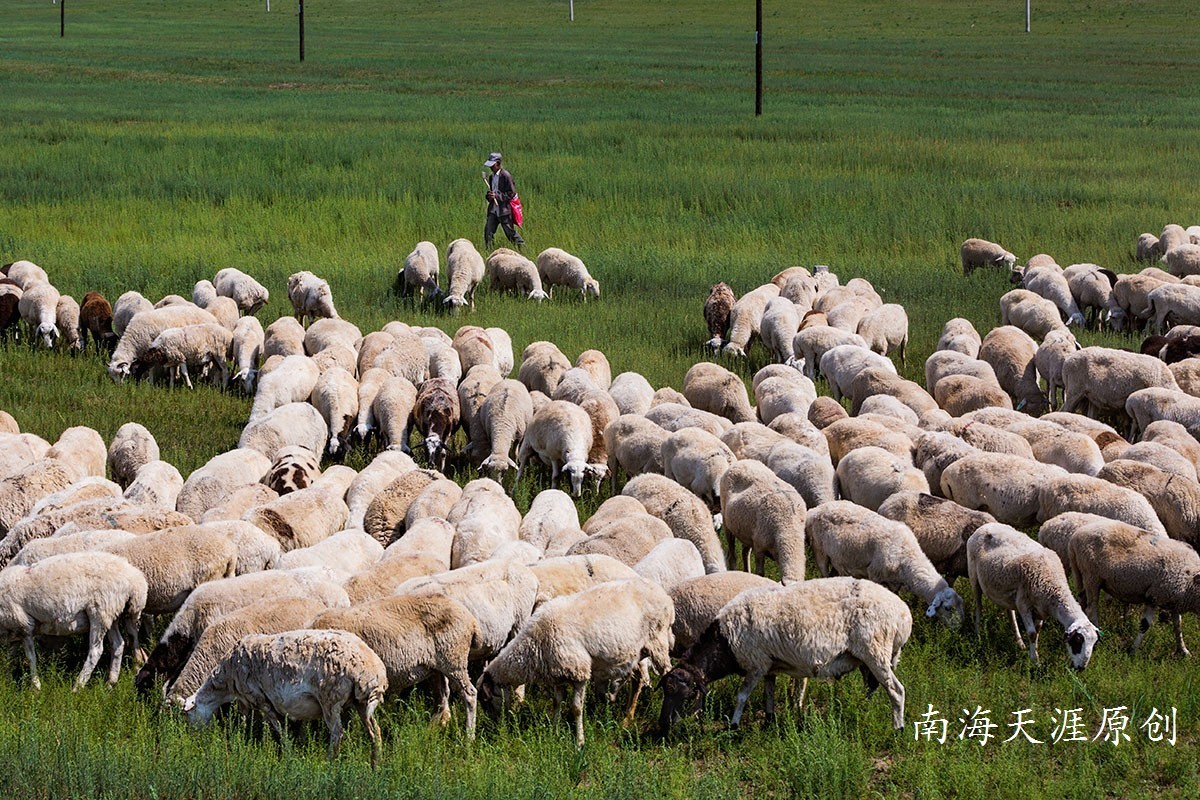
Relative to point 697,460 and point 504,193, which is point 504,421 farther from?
point 504,193

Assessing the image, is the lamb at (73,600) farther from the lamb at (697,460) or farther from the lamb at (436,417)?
the lamb at (697,460)

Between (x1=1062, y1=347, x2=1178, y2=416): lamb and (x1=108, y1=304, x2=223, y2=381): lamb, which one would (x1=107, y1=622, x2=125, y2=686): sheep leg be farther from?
(x1=1062, y1=347, x2=1178, y2=416): lamb

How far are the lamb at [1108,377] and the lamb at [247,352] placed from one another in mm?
9861

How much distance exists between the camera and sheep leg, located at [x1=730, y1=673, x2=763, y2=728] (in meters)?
8.26

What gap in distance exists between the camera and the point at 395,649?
812cm

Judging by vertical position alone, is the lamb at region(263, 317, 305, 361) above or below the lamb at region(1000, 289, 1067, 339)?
below

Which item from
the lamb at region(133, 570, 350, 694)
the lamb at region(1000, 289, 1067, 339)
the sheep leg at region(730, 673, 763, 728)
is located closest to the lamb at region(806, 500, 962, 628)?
the sheep leg at region(730, 673, 763, 728)

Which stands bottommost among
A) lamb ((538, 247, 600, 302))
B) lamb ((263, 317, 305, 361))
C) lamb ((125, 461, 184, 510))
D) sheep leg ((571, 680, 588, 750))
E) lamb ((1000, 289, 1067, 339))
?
sheep leg ((571, 680, 588, 750))

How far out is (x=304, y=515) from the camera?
426 inches

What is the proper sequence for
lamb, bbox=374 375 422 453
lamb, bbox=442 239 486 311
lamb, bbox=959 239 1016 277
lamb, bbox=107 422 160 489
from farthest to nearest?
lamb, bbox=959 239 1016 277, lamb, bbox=442 239 486 311, lamb, bbox=374 375 422 453, lamb, bbox=107 422 160 489

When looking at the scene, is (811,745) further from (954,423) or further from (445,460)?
(445,460)

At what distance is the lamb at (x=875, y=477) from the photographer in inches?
454

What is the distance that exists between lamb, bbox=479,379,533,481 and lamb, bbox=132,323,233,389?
4399mm

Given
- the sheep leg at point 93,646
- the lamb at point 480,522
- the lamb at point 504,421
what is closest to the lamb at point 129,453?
the lamb at point 504,421
